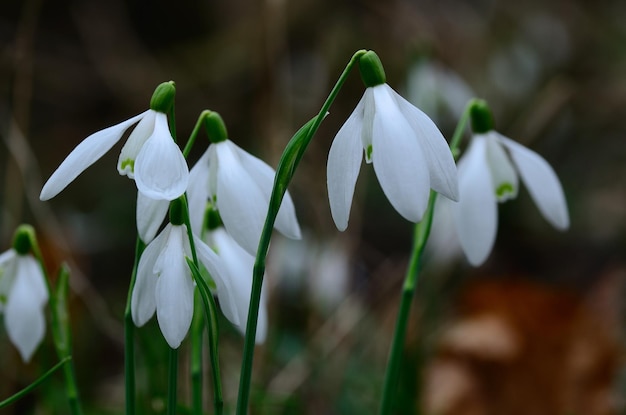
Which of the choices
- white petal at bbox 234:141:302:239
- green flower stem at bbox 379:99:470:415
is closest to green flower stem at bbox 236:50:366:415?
white petal at bbox 234:141:302:239

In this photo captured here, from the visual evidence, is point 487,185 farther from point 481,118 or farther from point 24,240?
point 24,240

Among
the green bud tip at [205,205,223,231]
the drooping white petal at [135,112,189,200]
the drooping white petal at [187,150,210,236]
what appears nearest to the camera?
the drooping white petal at [135,112,189,200]

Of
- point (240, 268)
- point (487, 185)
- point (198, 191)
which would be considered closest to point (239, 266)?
point (240, 268)

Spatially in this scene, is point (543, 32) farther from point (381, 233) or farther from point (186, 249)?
point (186, 249)

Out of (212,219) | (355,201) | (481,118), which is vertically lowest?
(355,201)

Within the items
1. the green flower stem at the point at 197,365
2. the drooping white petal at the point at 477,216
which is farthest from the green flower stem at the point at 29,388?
the drooping white petal at the point at 477,216

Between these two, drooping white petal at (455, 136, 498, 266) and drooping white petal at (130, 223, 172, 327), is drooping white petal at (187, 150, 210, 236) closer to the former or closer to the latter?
drooping white petal at (130, 223, 172, 327)

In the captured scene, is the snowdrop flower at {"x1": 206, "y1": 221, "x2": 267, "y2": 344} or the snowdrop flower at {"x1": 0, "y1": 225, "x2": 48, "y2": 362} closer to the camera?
the snowdrop flower at {"x1": 206, "y1": 221, "x2": 267, "y2": 344}
